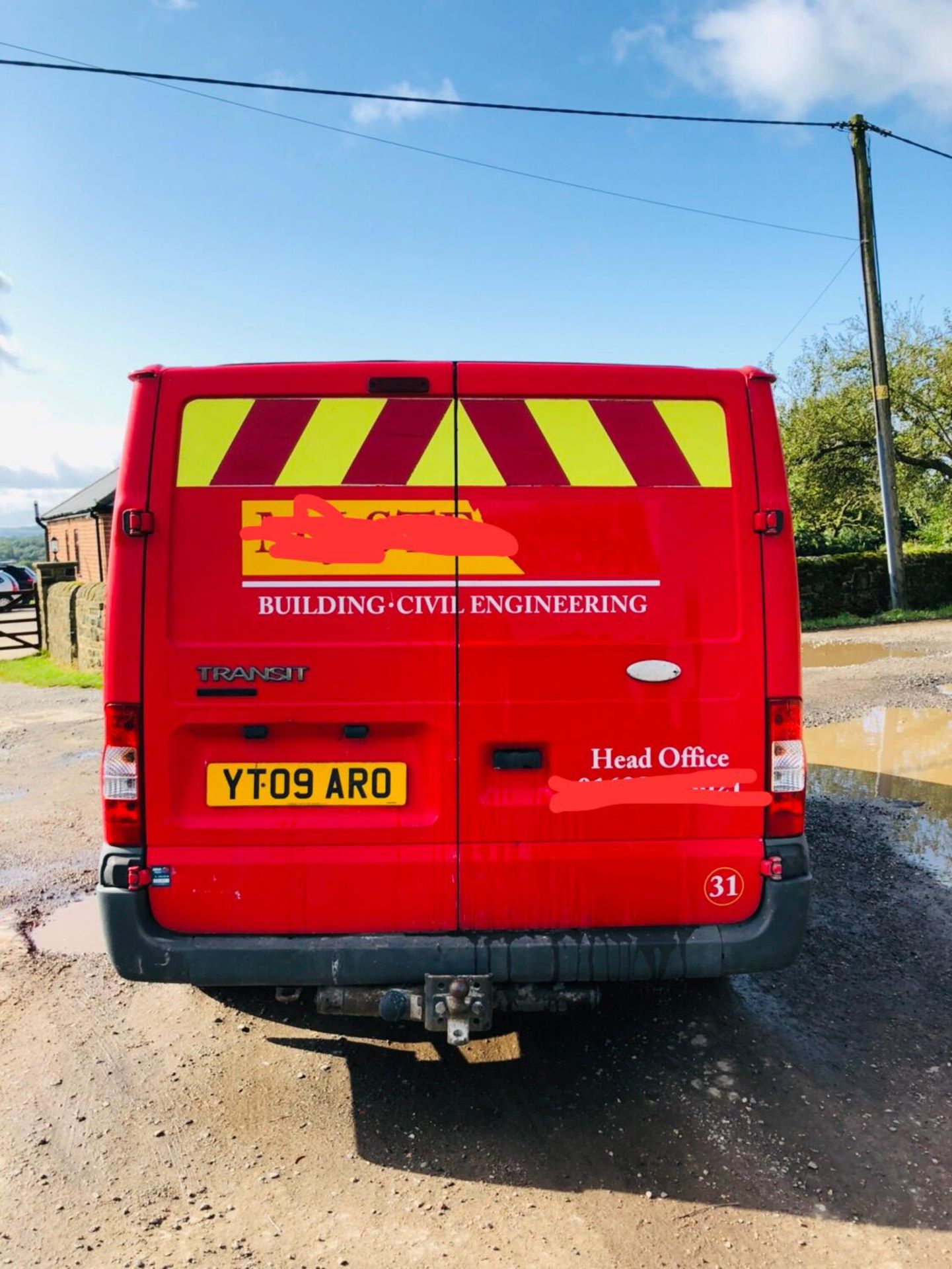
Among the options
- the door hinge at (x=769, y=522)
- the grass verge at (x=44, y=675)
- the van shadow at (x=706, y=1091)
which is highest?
the door hinge at (x=769, y=522)

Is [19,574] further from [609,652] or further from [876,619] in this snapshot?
[609,652]

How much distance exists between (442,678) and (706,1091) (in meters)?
1.83

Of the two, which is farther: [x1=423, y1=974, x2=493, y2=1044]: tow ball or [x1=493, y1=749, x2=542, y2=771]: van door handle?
[x1=493, y1=749, x2=542, y2=771]: van door handle

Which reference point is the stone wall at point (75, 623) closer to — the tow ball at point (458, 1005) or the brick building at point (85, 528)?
the brick building at point (85, 528)

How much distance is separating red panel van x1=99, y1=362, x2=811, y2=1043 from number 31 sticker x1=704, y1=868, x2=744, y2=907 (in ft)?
0.07

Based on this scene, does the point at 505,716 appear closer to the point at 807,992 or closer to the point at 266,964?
the point at 266,964

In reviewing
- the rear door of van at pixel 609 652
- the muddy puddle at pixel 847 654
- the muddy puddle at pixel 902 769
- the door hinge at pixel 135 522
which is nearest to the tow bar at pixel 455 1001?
the rear door of van at pixel 609 652

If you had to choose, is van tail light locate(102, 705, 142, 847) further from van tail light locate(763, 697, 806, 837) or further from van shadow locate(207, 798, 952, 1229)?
van tail light locate(763, 697, 806, 837)

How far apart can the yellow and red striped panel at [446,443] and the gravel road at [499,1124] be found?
2.18 m

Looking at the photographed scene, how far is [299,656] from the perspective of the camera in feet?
9.04

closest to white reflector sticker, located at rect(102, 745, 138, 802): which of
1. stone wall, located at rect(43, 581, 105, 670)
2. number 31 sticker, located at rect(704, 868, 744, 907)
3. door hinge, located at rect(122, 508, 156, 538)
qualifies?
door hinge, located at rect(122, 508, 156, 538)

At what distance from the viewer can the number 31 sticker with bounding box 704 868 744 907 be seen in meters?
2.87

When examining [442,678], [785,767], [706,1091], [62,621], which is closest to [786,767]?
[785,767]

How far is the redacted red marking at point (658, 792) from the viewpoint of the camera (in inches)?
111
